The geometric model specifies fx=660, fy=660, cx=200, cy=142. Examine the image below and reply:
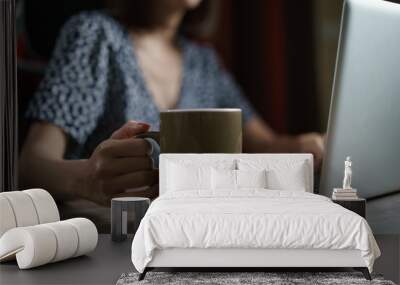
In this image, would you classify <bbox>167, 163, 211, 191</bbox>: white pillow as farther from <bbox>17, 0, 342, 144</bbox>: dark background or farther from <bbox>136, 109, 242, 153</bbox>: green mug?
<bbox>17, 0, 342, 144</bbox>: dark background

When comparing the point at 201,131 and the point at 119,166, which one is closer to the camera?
the point at 201,131

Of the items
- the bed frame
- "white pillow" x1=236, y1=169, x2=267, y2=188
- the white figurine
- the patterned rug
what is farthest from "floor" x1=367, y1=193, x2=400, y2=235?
the bed frame

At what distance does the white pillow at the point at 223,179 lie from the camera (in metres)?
5.91

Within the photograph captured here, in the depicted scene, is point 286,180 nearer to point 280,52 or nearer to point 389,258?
point 389,258

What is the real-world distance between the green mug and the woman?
0.56 feet

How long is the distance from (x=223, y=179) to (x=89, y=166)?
157 centimetres

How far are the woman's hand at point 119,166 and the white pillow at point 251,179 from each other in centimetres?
113

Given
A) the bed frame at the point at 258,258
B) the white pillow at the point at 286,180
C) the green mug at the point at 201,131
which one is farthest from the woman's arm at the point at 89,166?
the bed frame at the point at 258,258

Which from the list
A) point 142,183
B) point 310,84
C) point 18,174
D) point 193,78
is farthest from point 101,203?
point 310,84

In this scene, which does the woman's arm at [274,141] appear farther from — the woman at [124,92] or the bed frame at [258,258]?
the bed frame at [258,258]

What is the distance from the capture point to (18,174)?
681 centimetres

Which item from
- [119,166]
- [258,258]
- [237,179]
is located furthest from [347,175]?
[119,166]

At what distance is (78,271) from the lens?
4859mm

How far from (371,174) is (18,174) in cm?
361
